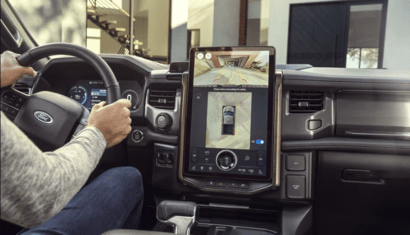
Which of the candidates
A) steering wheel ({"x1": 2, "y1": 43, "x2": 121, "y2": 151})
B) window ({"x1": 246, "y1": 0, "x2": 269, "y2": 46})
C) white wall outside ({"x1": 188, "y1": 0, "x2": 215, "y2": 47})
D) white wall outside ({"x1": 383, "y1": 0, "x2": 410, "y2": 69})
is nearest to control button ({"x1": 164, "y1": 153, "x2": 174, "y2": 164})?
steering wheel ({"x1": 2, "y1": 43, "x2": 121, "y2": 151})

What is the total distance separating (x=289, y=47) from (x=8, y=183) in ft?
30.8

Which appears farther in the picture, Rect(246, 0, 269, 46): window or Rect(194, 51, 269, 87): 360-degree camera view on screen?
Rect(246, 0, 269, 46): window

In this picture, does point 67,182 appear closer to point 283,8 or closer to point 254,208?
point 254,208

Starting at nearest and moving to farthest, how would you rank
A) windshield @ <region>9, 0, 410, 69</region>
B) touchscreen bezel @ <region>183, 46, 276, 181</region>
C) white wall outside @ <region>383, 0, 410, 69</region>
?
touchscreen bezel @ <region>183, 46, 276, 181</region> < white wall outside @ <region>383, 0, 410, 69</region> < windshield @ <region>9, 0, 410, 69</region>

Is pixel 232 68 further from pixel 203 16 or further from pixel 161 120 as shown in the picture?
pixel 203 16

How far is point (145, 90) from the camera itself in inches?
68.3

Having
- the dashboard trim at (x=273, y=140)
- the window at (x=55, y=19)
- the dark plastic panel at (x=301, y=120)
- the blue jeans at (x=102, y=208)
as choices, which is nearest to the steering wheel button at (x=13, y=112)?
the blue jeans at (x=102, y=208)

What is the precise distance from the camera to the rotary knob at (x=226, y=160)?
1.53m

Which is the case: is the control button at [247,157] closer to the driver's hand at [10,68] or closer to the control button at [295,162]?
the control button at [295,162]

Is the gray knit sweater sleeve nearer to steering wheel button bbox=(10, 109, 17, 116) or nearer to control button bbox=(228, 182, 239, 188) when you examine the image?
steering wheel button bbox=(10, 109, 17, 116)

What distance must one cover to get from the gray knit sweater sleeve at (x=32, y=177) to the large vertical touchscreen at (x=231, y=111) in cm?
82

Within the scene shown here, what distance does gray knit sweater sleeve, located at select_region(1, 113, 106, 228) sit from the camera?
594 mm

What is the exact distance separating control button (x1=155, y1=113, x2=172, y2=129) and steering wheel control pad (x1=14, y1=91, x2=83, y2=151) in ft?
1.37

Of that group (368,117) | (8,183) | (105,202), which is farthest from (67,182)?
(368,117)
